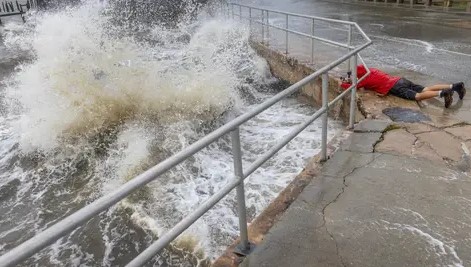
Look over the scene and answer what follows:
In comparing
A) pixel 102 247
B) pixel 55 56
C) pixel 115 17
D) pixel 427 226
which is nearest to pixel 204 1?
pixel 115 17

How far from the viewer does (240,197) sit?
2637mm

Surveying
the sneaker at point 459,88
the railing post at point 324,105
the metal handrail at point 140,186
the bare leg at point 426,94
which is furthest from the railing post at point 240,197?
the sneaker at point 459,88

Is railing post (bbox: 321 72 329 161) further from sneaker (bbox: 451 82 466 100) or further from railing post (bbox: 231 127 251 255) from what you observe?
sneaker (bbox: 451 82 466 100)

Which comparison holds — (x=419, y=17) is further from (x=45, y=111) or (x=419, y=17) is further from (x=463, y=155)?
(x=45, y=111)

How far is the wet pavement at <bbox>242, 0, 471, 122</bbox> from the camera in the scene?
7.61 meters

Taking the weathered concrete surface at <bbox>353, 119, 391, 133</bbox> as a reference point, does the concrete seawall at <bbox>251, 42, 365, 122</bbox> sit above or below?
below

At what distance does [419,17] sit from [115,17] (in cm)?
1779

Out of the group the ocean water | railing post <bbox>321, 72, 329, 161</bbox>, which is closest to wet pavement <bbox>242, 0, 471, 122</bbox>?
the ocean water

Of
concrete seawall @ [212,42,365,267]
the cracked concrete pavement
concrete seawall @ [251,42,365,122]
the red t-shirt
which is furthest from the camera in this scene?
concrete seawall @ [251,42,365,122]

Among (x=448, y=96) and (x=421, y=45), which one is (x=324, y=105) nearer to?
(x=448, y=96)

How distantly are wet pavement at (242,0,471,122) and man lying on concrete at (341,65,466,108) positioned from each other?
202 millimetres

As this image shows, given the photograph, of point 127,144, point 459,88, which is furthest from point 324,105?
point 127,144

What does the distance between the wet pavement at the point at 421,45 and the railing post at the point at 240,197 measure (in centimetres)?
432

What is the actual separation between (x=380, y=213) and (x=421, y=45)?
928 centimetres
